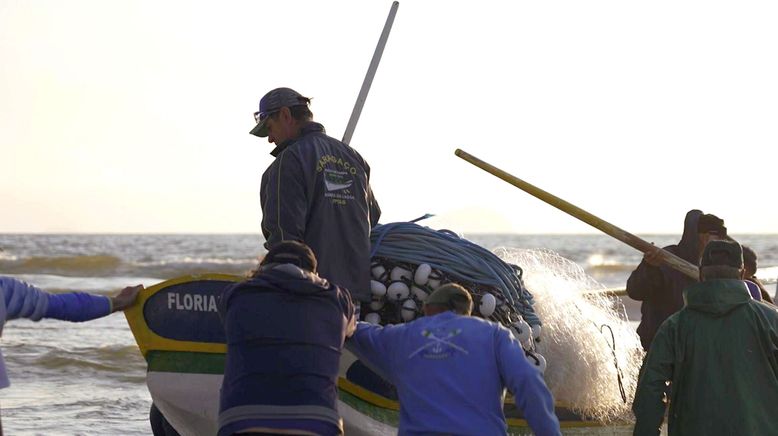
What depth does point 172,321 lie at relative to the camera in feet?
21.8

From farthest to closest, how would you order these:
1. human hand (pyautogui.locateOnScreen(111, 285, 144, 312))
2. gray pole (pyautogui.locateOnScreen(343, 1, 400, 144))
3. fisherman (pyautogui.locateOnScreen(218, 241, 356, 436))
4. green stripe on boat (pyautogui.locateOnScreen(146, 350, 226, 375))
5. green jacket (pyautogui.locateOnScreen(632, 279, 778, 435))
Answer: gray pole (pyautogui.locateOnScreen(343, 1, 400, 144))
green stripe on boat (pyautogui.locateOnScreen(146, 350, 226, 375))
human hand (pyautogui.locateOnScreen(111, 285, 144, 312))
green jacket (pyautogui.locateOnScreen(632, 279, 778, 435))
fisherman (pyautogui.locateOnScreen(218, 241, 356, 436))

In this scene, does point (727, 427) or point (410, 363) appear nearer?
point (410, 363)

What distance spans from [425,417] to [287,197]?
1704 millimetres

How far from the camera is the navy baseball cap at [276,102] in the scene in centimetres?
636

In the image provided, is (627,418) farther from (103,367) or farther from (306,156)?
(103,367)

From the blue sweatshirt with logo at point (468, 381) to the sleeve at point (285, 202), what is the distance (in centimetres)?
138

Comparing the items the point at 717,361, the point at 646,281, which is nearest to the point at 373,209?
the point at 646,281

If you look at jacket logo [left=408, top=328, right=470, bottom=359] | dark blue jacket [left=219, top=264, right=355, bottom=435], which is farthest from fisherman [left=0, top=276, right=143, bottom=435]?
jacket logo [left=408, top=328, right=470, bottom=359]

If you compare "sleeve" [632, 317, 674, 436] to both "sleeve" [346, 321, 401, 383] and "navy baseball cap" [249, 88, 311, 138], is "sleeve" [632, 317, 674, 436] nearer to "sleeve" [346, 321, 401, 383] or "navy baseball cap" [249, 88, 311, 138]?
"sleeve" [346, 321, 401, 383]

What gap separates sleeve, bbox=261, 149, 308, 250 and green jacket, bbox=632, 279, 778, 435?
1846 mm

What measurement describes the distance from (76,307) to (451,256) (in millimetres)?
2354

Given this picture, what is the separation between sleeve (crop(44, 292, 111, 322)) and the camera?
5191mm

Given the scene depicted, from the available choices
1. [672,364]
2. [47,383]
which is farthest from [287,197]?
[47,383]

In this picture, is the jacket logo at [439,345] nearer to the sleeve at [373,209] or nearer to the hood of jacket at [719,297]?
the hood of jacket at [719,297]
